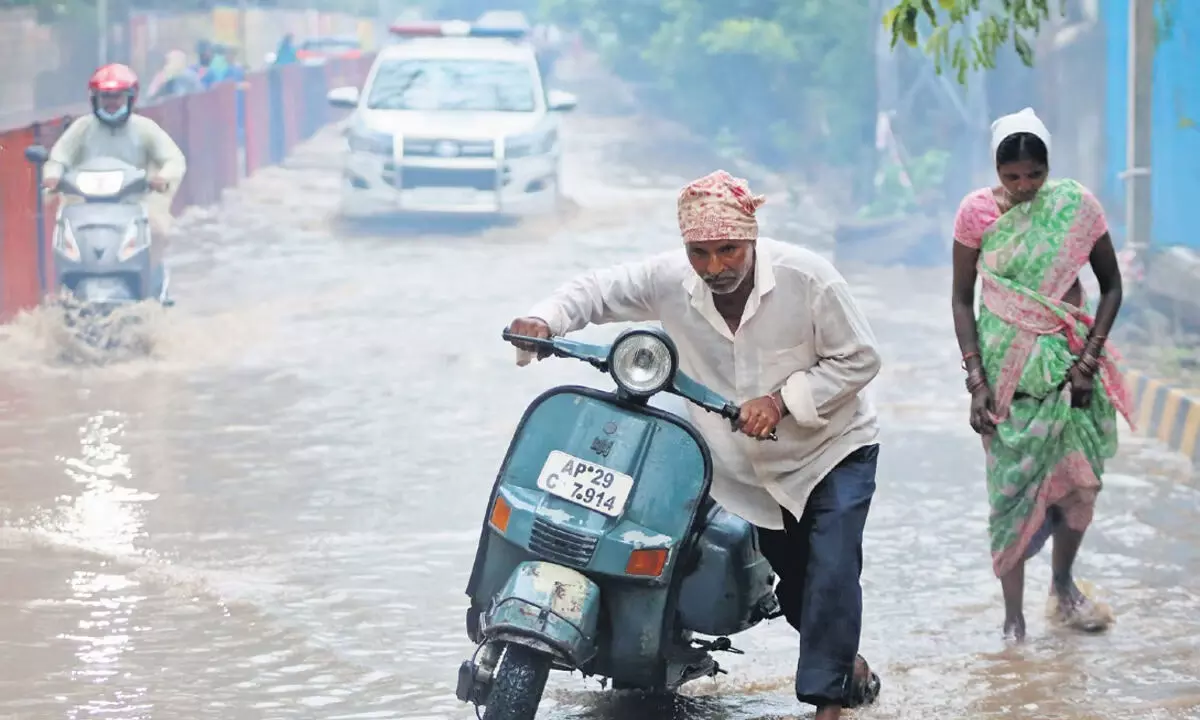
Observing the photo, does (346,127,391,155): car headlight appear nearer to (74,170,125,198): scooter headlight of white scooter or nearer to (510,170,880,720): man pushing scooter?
(74,170,125,198): scooter headlight of white scooter

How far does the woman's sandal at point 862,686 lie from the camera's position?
4.66m

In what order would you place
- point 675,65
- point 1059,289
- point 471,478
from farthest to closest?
point 675,65 < point 471,478 < point 1059,289

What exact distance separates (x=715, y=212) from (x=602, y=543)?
0.72 m

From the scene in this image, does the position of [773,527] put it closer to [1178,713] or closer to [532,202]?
[1178,713]

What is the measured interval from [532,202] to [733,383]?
14.1 meters

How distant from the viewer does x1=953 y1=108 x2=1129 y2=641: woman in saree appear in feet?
17.0

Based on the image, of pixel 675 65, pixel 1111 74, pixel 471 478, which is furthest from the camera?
pixel 675 65

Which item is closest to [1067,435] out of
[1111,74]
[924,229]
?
[1111,74]

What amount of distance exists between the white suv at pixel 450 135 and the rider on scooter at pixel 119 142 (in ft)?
20.9

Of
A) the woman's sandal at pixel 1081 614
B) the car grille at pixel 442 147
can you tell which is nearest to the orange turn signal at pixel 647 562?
the woman's sandal at pixel 1081 614

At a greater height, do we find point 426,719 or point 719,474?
point 719,474

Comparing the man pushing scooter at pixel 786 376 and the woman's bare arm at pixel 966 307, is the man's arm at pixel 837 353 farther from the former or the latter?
the woman's bare arm at pixel 966 307

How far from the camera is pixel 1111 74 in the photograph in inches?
586

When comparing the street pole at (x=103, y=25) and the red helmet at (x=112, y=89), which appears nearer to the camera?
the red helmet at (x=112, y=89)
